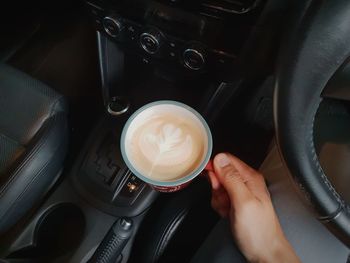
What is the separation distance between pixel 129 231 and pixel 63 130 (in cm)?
29

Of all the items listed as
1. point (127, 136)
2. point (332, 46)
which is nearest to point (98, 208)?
point (127, 136)

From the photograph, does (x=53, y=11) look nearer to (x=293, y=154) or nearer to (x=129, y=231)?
(x=129, y=231)

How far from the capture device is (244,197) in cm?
79

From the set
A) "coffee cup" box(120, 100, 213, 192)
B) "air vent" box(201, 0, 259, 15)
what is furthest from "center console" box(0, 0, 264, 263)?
"coffee cup" box(120, 100, 213, 192)

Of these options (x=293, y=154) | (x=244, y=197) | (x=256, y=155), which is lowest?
(x=256, y=155)

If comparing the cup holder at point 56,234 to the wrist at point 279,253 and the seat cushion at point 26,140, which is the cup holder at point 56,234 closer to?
the seat cushion at point 26,140

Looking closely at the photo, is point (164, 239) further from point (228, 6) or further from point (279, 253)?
point (228, 6)

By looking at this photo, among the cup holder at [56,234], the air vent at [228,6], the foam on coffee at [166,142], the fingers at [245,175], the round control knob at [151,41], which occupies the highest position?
the air vent at [228,6]

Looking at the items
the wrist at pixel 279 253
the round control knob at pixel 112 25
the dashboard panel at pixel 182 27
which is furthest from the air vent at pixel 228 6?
the wrist at pixel 279 253

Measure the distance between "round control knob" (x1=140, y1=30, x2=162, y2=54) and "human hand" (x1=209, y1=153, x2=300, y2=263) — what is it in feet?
0.85

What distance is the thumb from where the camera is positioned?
0.79 m

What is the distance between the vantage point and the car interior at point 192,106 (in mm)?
570

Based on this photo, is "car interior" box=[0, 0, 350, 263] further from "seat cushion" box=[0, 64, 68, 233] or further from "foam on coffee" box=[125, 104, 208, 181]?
"foam on coffee" box=[125, 104, 208, 181]

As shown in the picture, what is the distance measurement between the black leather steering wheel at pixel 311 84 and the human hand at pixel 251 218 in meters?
0.22
